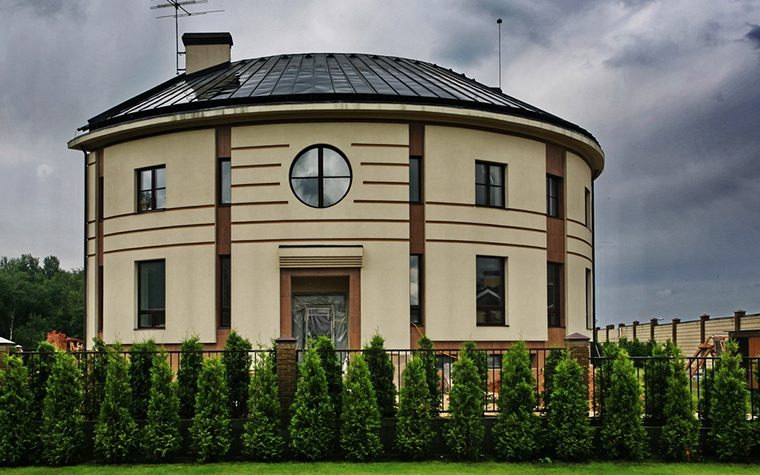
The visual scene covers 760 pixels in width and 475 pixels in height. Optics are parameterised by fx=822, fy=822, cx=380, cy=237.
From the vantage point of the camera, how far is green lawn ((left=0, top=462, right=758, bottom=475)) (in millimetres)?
12617

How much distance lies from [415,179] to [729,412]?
34.5 ft

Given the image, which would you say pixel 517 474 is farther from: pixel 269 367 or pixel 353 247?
pixel 353 247

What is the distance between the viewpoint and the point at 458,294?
21.6 m

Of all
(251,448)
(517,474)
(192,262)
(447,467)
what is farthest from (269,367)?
(192,262)

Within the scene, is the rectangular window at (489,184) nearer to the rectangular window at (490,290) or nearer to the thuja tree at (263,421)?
the rectangular window at (490,290)

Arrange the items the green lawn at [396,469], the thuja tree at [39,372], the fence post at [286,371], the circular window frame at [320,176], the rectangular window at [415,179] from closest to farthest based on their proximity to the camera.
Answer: the green lawn at [396,469] → the fence post at [286,371] → the thuja tree at [39,372] → the circular window frame at [320,176] → the rectangular window at [415,179]

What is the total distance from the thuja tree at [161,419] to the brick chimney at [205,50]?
58.1ft

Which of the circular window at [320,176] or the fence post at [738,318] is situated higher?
the circular window at [320,176]

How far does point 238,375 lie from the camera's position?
46.2 feet

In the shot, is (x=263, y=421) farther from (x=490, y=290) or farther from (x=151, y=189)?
(x=151, y=189)

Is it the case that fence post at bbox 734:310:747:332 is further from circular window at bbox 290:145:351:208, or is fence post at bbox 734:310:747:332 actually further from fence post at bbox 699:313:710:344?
circular window at bbox 290:145:351:208

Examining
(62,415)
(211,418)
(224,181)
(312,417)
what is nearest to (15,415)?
(62,415)

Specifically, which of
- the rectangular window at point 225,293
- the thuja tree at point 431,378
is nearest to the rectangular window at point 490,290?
the rectangular window at point 225,293

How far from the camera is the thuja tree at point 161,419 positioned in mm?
13211
